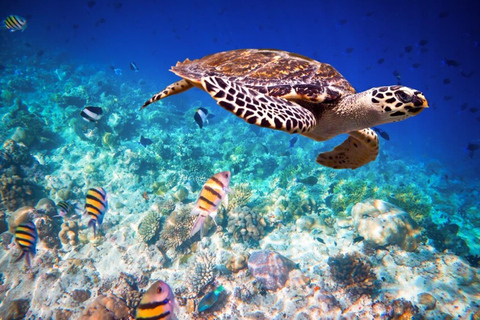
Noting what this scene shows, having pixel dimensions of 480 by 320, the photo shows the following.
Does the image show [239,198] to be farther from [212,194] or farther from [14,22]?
[14,22]

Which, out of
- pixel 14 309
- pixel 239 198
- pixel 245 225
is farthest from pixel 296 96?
pixel 14 309

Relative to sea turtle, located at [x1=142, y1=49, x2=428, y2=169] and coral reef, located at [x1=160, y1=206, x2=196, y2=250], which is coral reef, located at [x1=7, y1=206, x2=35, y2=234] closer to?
coral reef, located at [x1=160, y1=206, x2=196, y2=250]

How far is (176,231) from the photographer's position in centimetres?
594

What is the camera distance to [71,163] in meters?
9.64

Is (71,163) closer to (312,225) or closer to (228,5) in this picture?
(312,225)

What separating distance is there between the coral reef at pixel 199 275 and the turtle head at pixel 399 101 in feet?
15.6

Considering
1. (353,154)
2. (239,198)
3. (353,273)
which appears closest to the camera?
(353,154)

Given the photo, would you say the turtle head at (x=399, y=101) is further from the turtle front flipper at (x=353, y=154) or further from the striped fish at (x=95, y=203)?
the striped fish at (x=95, y=203)

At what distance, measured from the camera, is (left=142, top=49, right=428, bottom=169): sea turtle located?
1.87 m

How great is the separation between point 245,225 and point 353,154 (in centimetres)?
361

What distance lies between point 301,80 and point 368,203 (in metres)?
5.77

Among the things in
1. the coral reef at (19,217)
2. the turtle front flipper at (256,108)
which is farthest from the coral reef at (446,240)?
the coral reef at (19,217)

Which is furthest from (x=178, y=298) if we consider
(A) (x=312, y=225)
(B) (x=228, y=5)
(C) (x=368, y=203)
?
(B) (x=228, y=5)

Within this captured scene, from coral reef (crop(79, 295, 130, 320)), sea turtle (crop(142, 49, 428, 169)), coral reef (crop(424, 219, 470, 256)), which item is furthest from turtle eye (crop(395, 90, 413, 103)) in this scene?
coral reef (crop(424, 219, 470, 256))
